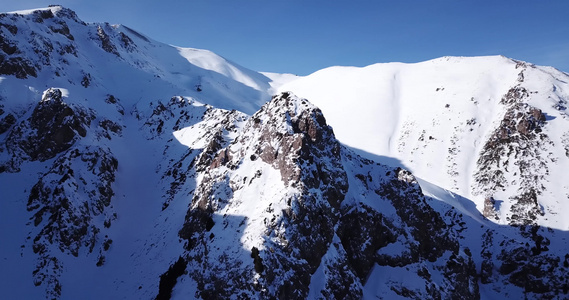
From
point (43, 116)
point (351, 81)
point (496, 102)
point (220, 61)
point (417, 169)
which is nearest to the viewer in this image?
point (43, 116)

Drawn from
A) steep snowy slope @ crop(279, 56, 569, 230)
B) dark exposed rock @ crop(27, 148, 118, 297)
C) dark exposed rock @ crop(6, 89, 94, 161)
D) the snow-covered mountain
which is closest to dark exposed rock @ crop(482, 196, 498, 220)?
the snow-covered mountain

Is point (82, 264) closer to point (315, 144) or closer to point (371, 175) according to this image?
point (315, 144)

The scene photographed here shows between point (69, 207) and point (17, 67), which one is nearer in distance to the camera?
point (69, 207)

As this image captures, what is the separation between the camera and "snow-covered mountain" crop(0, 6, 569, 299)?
109 feet

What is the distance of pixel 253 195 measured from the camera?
3594 cm

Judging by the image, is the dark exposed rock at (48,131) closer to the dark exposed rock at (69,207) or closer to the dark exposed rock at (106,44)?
the dark exposed rock at (69,207)

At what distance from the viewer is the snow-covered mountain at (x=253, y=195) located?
109ft

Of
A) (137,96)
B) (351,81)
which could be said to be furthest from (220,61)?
(137,96)

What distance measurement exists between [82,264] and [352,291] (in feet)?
95.9

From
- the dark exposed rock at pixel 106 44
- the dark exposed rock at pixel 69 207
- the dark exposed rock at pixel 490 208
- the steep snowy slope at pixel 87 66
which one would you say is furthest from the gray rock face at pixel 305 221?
the dark exposed rock at pixel 106 44

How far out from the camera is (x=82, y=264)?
3688cm

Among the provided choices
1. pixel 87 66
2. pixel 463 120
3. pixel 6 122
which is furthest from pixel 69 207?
pixel 463 120

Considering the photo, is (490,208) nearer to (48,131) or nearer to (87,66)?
(48,131)

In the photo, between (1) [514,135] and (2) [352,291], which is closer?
(2) [352,291]
